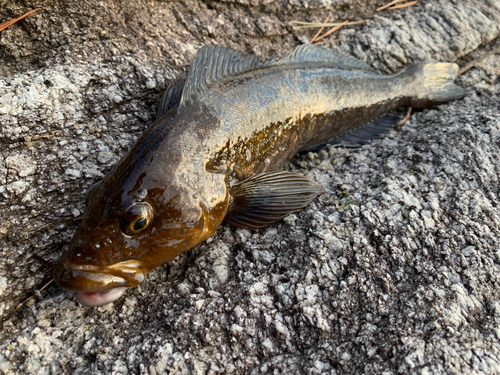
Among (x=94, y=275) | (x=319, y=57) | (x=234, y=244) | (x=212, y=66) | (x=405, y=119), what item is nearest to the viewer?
(x=94, y=275)

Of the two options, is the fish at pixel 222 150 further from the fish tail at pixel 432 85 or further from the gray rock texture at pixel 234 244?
the gray rock texture at pixel 234 244

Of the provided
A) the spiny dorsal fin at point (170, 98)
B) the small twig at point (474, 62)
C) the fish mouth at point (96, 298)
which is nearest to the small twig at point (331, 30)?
the small twig at point (474, 62)

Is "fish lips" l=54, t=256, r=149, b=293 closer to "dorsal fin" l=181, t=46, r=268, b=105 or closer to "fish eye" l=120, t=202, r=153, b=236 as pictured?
"fish eye" l=120, t=202, r=153, b=236

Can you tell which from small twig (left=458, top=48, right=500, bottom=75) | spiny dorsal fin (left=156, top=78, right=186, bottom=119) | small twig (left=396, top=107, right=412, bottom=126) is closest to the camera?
spiny dorsal fin (left=156, top=78, right=186, bottom=119)

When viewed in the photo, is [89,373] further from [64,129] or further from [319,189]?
[319,189]

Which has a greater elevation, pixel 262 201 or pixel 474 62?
pixel 262 201

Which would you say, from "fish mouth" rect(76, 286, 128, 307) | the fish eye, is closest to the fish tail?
the fish eye

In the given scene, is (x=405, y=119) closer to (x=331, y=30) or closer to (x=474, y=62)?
(x=474, y=62)

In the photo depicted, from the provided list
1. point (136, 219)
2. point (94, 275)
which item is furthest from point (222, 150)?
point (94, 275)
